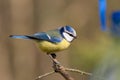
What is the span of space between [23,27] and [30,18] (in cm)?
7

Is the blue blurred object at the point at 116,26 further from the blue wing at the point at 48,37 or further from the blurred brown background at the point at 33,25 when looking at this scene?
the blurred brown background at the point at 33,25

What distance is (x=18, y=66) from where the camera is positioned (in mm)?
3184

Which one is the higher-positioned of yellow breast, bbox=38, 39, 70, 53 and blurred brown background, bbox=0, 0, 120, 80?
yellow breast, bbox=38, 39, 70, 53

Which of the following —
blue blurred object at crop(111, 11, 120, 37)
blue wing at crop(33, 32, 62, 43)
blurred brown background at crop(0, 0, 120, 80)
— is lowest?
blurred brown background at crop(0, 0, 120, 80)

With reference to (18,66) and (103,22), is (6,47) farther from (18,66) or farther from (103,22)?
(103,22)

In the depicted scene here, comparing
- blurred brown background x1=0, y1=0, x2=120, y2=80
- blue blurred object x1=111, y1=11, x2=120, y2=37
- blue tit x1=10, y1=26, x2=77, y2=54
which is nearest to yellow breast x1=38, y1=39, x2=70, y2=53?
blue tit x1=10, y1=26, x2=77, y2=54

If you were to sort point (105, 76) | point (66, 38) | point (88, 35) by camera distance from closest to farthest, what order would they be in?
point (105, 76) < point (66, 38) < point (88, 35)

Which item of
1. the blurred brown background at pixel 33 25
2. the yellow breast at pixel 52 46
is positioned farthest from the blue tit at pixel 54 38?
the blurred brown background at pixel 33 25

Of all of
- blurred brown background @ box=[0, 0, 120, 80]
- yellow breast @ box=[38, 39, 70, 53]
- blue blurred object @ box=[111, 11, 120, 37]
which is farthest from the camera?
blurred brown background @ box=[0, 0, 120, 80]

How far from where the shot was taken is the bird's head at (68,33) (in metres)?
0.75

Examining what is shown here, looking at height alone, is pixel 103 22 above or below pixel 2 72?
above

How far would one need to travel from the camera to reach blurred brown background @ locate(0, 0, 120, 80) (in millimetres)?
3119

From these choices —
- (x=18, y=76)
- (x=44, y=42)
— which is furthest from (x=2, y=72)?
(x=44, y=42)

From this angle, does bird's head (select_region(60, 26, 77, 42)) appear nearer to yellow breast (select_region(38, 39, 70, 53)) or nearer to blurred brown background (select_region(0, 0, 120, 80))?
yellow breast (select_region(38, 39, 70, 53))
